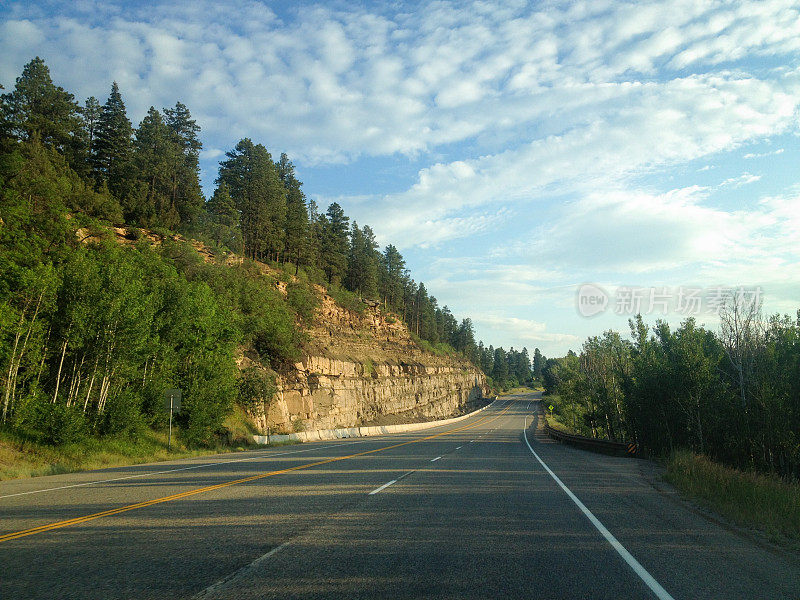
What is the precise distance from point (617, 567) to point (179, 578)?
15.6 ft

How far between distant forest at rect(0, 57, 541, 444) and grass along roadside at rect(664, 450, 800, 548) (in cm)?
2231

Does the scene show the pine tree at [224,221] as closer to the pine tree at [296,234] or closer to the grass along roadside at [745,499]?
the pine tree at [296,234]

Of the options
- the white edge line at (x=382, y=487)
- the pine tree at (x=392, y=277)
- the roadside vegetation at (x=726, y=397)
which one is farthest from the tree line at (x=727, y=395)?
the pine tree at (x=392, y=277)

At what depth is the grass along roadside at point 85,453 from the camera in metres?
17.3

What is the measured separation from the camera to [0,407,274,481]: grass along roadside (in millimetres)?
17312

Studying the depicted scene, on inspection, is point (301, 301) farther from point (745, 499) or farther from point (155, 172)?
point (745, 499)

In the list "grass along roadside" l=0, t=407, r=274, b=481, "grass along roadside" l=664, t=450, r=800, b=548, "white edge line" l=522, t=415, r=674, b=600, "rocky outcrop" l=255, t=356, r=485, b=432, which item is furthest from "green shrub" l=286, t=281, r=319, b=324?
"white edge line" l=522, t=415, r=674, b=600

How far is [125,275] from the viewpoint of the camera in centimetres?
2484

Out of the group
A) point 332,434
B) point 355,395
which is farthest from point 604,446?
point 355,395

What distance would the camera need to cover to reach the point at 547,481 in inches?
527

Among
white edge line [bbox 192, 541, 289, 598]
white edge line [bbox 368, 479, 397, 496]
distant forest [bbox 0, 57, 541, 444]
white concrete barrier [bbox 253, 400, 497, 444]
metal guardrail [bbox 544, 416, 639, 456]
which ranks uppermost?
distant forest [bbox 0, 57, 541, 444]

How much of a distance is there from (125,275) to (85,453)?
8755 mm

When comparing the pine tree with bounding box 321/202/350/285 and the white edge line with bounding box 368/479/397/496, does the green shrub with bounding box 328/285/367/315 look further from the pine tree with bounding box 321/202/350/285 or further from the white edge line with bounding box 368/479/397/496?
the white edge line with bounding box 368/479/397/496

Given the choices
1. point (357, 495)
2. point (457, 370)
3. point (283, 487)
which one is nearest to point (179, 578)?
point (357, 495)
